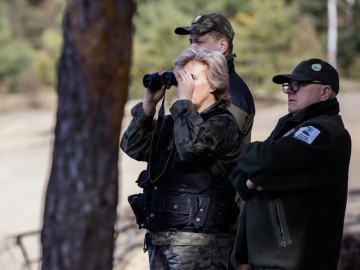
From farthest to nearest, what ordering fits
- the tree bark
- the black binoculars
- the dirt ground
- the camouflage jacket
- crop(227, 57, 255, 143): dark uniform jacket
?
the dirt ground
crop(227, 57, 255, 143): dark uniform jacket
the black binoculars
the camouflage jacket
the tree bark

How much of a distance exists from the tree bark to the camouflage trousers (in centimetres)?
91

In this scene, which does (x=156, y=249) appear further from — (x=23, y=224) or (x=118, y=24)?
(x=23, y=224)

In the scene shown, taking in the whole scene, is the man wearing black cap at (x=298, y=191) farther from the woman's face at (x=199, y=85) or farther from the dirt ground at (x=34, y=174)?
the dirt ground at (x=34, y=174)

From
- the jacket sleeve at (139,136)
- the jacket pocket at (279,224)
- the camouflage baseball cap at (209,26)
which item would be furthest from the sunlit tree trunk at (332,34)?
the jacket pocket at (279,224)

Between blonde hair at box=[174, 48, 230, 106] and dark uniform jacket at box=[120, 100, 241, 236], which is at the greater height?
blonde hair at box=[174, 48, 230, 106]

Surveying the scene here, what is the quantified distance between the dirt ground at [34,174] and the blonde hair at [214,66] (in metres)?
2.34

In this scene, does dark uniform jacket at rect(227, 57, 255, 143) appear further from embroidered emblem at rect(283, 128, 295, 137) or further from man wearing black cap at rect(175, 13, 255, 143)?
embroidered emblem at rect(283, 128, 295, 137)

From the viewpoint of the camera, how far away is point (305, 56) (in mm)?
32031

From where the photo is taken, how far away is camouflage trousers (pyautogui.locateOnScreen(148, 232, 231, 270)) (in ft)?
12.3

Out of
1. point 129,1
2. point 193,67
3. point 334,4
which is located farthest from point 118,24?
point 334,4

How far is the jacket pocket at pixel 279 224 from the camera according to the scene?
11.4 ft

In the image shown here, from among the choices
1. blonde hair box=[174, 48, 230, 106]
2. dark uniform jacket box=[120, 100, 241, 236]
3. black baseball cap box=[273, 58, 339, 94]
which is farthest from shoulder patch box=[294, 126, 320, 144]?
blonde hair box=[174, 48, 230, 106]

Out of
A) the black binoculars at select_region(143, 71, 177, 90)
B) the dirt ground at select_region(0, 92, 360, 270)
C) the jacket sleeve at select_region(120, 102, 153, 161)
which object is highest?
the black binoculars at select_region(143, 71, 177, 90)

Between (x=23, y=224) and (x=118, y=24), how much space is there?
467 inches
